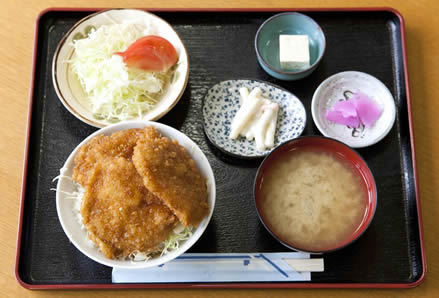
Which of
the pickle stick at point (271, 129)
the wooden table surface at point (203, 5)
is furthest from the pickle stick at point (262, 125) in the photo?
the wooden table surface at point (203, 5)

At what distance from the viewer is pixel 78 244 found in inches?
80.7

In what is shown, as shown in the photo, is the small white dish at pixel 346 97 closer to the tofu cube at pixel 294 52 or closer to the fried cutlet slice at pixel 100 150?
the tofu cube at pixel 294 52

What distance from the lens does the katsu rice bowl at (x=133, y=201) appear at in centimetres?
200

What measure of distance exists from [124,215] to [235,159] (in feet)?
2.39

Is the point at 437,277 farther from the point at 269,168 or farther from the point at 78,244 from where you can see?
the point at 78,244

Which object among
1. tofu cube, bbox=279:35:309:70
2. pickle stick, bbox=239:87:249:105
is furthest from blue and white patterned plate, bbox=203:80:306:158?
tofu cube, bbox=279:35:309:70

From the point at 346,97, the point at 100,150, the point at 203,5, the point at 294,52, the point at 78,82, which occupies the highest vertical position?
the point at 203,5

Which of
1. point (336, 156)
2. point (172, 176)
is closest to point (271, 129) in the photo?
point (336, 156)

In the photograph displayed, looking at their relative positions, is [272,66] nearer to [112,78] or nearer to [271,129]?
[271,129]

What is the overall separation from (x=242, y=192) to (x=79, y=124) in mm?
996

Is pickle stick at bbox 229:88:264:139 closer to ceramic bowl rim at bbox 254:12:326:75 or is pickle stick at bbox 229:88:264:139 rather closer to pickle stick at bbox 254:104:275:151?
pickle stick at bbox 254:104:275:151

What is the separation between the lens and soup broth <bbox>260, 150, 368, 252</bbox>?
2125 mm

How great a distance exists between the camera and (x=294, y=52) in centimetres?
255

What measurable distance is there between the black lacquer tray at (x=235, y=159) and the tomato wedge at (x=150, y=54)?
21 centimetres
